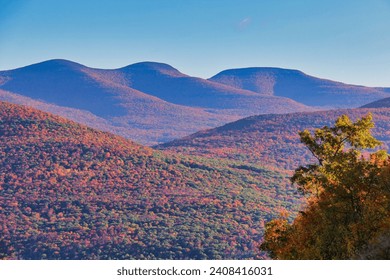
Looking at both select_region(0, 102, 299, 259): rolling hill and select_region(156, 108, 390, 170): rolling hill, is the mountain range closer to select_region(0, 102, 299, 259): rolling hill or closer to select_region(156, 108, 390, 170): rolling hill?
select_region(0, 102, 299, 259): rolling hill

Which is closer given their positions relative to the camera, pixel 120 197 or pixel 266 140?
pixel 120 197

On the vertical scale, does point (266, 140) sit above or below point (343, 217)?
below

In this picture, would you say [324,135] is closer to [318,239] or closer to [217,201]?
[318,239]

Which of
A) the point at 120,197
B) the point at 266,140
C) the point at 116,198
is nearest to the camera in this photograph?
the point at 116,198

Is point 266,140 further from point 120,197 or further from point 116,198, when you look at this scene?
point 116,198

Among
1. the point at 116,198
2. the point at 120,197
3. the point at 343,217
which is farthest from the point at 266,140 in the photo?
the point at 343,217

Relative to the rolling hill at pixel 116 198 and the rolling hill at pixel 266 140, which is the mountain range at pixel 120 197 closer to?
the rolling hill at pixel 116 198

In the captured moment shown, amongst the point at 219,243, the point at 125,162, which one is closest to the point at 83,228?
the point at 219,243
